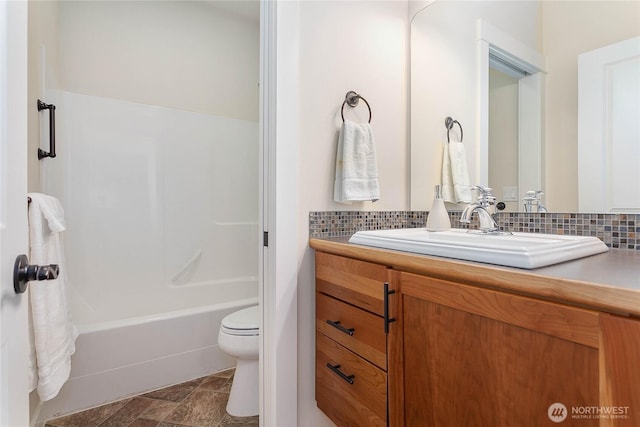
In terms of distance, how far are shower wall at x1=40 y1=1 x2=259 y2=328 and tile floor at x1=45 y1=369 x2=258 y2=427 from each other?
0.55 metres

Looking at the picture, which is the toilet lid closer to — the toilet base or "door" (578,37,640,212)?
the toilet base

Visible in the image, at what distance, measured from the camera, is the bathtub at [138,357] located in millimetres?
1619

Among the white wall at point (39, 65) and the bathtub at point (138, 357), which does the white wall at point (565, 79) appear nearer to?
the bathtub at point (138, 357)

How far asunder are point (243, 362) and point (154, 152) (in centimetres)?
153

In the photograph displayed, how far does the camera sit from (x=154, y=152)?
7.11 feet

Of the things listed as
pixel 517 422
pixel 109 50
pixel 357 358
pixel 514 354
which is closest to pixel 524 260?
pixel 514 354

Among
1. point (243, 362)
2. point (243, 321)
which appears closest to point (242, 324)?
point (243, 321)

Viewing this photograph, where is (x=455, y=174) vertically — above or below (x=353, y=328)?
above

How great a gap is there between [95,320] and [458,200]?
7.26 feet

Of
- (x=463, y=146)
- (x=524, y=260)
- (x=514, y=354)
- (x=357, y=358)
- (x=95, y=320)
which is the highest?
(x=463, y=146)

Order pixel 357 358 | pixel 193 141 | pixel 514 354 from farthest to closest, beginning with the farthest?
pixel 193 141 → pixel 357 358 → pixel 514 354

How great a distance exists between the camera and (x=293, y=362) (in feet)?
3.97

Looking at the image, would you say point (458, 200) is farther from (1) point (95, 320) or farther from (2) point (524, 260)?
(1) point (95, 320)

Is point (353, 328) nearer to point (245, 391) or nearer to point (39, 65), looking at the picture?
point (245, 391)
